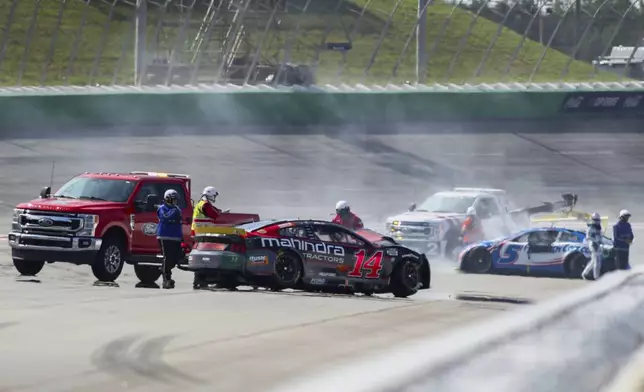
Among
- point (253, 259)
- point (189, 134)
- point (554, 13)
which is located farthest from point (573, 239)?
point (554, 13)

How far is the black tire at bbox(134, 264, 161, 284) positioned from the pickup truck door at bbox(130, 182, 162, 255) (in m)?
0.34

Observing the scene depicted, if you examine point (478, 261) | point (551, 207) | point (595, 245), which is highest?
point (551, 207)

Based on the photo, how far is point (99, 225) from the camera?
763 inches

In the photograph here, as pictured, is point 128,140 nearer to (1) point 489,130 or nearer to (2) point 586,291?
(1) point 489,130

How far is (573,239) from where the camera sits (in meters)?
24.4

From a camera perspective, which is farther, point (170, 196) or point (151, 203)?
point (151, 203)

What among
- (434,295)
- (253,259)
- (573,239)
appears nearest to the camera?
(253,259)

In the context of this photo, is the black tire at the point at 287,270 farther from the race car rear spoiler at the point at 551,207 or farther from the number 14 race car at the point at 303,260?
the race car rear spoiler at the point at 551,207

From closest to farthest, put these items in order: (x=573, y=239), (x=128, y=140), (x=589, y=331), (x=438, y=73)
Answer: (x=589, y=331) < (x=573, y=239) < (x=128, y=140) < (x=438, y=73)

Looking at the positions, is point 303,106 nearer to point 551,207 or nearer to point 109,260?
point 551,207

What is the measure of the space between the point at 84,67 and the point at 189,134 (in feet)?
25.8

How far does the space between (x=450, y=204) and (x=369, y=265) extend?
992 centimetres

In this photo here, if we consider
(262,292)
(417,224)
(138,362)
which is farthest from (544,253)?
(138,362)

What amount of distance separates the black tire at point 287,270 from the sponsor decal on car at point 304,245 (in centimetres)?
14
